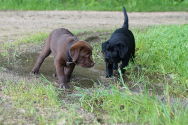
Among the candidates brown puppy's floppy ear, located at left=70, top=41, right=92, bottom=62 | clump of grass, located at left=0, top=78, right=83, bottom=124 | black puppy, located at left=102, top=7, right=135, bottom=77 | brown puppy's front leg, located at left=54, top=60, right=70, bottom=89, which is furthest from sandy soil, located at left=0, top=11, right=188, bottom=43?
clump of grass, located at left=0, top=78, right=83, bottom=124

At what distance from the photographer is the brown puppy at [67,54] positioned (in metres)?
6.32

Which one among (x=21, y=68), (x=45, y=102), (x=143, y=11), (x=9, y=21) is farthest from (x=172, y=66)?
(x=143, y=11)

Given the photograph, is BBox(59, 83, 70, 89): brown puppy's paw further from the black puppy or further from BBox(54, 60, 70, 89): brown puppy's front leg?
the black puppy

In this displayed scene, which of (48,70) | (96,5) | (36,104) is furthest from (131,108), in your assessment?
(96,5)

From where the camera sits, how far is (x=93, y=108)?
5.29 m

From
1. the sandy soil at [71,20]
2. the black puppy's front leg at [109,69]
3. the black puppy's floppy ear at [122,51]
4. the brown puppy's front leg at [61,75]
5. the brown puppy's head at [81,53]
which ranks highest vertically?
the brown puppy's head at [81,53]

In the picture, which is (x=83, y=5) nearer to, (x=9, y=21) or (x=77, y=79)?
(x=9, y=21)

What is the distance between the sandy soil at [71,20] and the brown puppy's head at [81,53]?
4.77 metres

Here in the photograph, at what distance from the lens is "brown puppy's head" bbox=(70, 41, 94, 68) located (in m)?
6.29

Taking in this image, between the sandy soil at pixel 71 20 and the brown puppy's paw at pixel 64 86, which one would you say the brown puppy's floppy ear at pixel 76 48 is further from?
the sandy soil at pixel 71 20

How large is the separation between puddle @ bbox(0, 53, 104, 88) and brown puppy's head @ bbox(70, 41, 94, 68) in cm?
48

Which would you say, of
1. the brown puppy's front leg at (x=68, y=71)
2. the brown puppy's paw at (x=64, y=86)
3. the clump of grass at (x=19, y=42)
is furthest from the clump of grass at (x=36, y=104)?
the clump of grass at (x=19, y=42)

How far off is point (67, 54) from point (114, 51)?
1140mm

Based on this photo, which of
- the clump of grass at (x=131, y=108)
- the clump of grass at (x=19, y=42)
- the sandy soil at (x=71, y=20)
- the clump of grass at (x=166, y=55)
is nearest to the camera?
the clump of grass at (x=131, y=108)
